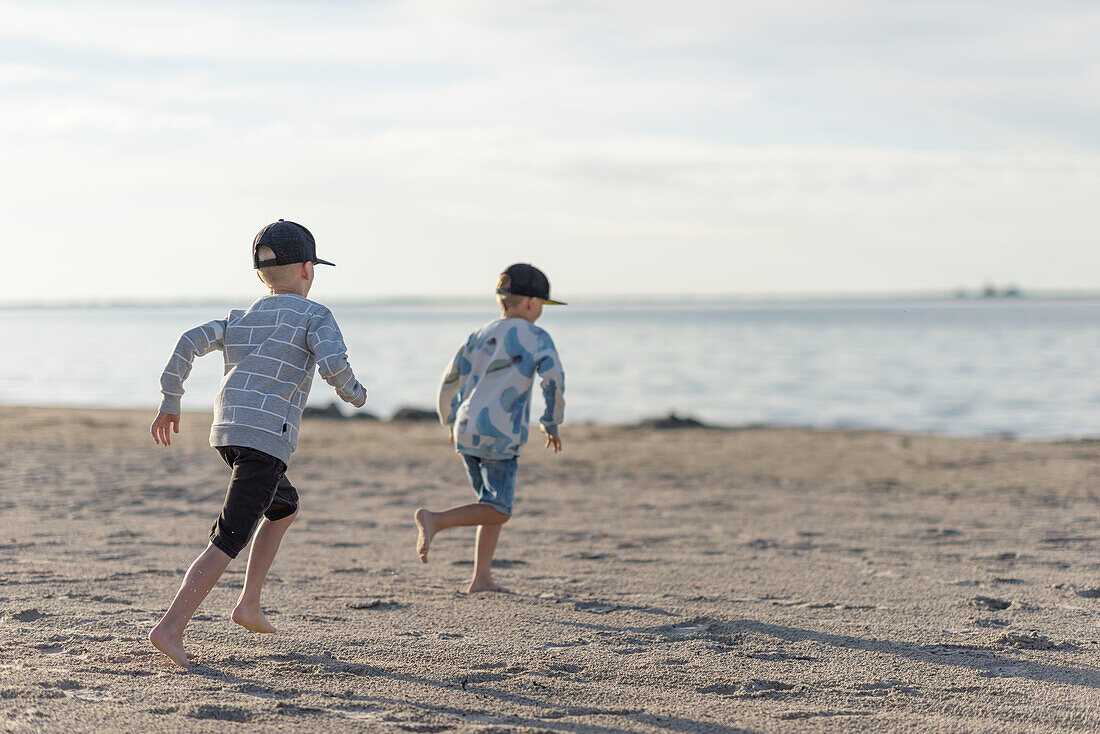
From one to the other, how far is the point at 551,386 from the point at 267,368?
1763mm

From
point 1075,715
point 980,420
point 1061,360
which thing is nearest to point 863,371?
point 1061,360

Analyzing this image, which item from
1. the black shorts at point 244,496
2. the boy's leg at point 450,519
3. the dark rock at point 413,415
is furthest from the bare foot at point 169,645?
the dark rock at point 413,415

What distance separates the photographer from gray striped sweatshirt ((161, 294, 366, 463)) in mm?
3607

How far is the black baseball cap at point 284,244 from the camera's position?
12.6 ft

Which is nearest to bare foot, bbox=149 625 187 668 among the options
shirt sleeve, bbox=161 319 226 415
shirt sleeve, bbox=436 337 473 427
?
shirt sleeve, bbox=161 319 226 415

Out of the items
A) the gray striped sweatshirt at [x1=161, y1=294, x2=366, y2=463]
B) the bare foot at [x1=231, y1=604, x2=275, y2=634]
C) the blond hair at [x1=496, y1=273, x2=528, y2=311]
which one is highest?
the blond hair at [x1=496, y1=273, x2=528, y2=311]

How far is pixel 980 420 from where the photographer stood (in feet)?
64.8

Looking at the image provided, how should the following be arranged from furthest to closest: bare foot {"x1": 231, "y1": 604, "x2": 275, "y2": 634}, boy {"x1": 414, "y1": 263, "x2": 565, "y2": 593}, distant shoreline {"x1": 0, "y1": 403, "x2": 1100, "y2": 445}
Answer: distant shoreline {"x1": 0, "y1": 403, "x2": 1100, "y2": 445}, boy {"x1": 414, "y1": 263, "x2": 565, "y2": 593}, bare foot {"x1": 231, "y1": 604, "x2": 275, "y2": 634}

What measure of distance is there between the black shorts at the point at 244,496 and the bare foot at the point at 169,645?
13.9 inches

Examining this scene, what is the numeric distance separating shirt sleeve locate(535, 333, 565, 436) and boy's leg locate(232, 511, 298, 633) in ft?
5.15

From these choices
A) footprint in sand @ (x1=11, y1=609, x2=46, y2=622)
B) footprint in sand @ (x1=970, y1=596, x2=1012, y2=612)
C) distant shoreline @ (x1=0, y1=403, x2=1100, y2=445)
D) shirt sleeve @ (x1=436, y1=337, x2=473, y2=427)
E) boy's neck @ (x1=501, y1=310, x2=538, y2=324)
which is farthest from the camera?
distant shoreline @ (x1=0, y1=403, x2=1100, y2=445)

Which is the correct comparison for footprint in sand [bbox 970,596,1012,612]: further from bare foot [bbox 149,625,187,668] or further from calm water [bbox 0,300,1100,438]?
calm water [bbox 0,300,1100,438]

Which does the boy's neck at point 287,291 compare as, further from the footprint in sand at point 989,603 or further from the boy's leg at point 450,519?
the footprint in sand at point 989,603

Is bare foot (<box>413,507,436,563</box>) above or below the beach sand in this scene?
above
